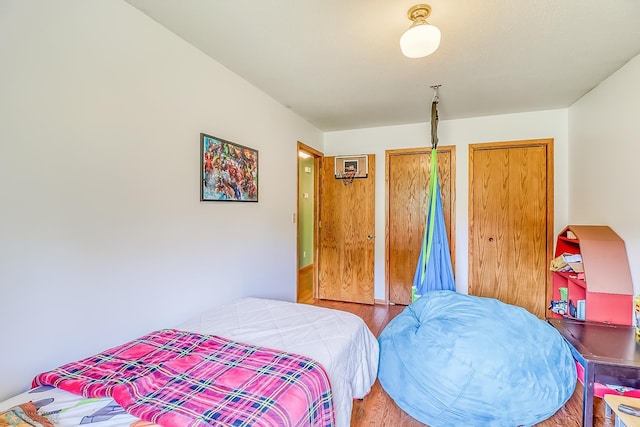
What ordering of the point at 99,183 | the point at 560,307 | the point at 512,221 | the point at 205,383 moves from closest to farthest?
1. the point at 205,383
2. the point at 99,183
3. the point at 560,307
4. the point at 512,221

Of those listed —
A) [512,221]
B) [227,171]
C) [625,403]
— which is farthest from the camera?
[512,221]

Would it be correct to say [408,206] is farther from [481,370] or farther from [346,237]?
[481,370]

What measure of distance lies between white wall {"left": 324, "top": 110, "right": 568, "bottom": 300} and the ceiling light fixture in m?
1.39

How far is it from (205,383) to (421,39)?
175 centimetres

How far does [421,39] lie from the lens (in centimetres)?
142

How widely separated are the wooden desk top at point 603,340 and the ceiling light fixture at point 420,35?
1710 mm

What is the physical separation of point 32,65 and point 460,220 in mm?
3486

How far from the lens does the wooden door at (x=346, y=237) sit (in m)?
3.62

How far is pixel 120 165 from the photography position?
144 cm

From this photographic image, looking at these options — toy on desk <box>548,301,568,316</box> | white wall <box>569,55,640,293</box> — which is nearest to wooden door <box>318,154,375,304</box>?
toy on desk <box>548,301,568,316</box>

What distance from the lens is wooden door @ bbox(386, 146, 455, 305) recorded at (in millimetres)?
3336

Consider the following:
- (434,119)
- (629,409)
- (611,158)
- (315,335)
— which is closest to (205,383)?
(315,335)

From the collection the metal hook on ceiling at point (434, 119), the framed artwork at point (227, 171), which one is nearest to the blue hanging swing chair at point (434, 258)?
the metal hook on ceiling at point (434, 119)

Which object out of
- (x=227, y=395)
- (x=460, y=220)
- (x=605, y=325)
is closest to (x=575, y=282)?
(x=605, y=325)
